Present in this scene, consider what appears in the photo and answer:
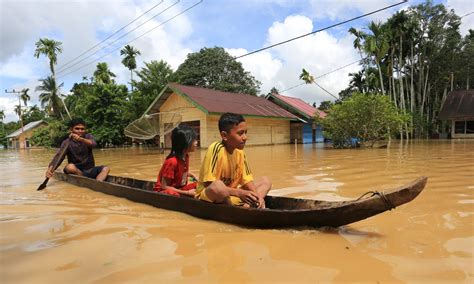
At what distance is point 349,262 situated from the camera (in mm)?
2254

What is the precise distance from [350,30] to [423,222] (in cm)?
2780

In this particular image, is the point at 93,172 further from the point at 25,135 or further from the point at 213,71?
the point at 25,135

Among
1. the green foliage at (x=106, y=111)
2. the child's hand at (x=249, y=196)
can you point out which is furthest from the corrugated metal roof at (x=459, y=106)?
the child's hand at (x=249, y=196)

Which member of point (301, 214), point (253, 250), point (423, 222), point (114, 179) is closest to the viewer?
point (253, 250)

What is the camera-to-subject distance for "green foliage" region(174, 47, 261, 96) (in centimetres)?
3291

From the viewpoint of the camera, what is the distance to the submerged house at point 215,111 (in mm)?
20242

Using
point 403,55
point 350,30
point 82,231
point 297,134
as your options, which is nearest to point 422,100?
point 403,55

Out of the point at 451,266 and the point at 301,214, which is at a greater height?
the point at 301,214

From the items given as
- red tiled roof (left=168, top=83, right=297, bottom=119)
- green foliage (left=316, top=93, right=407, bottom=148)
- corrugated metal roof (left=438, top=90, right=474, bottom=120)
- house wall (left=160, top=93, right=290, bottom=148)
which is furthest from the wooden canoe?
corrugated metal roof (left=438, top=90, right=474, bottom=120)

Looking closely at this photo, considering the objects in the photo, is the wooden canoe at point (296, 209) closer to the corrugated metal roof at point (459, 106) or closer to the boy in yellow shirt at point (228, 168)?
the boy in yellow shirt at point (228, 168)

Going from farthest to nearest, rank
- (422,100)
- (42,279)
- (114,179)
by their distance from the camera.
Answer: (422,100) < (114,179) < (42,279)

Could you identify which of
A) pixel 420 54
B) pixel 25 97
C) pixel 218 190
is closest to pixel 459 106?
pixel 420 54

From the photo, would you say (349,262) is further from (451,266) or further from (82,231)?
(82,231)

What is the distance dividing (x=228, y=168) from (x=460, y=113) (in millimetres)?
27707
